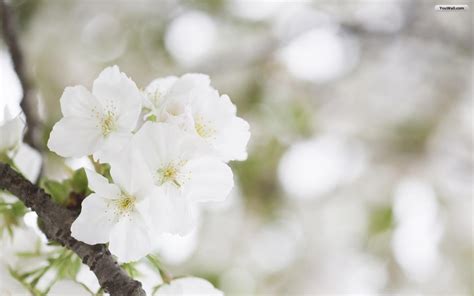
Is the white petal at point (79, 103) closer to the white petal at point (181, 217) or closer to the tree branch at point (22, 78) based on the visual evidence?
the white petal at point (181, 217)

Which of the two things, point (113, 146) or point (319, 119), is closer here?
point (113, 146)

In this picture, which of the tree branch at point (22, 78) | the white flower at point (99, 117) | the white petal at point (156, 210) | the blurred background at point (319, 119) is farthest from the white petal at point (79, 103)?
the blurred background at point (319, 119)

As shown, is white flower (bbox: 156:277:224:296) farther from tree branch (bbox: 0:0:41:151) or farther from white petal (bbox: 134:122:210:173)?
tree branch (bbox: 0:0:41:151)

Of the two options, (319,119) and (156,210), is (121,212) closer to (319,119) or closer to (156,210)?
(156,210)

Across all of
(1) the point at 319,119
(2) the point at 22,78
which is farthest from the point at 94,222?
(1) the point at 319,119

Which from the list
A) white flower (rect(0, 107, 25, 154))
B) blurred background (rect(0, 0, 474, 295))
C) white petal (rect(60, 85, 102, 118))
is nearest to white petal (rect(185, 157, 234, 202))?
white petal (rect(60, 85, 102, 118))

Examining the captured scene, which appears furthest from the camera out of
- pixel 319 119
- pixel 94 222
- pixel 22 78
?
pixel 319 119

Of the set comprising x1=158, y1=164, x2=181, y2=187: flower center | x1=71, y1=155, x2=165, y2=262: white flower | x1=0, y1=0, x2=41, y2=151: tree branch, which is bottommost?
x1=71, y1=155, x2=165, y2=262: white flower
